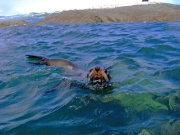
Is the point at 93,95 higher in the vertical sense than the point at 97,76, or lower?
lower

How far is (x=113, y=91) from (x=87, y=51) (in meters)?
4.02

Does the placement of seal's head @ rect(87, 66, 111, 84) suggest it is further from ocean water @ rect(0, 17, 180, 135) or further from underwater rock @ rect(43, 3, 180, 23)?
underwater rock @ rect(43, 3, 180, 23)

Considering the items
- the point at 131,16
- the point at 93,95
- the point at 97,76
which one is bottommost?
the point at 93,95

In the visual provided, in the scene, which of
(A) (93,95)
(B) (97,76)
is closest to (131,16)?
(B) (97,76)

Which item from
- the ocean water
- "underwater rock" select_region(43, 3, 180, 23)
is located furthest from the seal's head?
"underwater rock" select_region(43, 3, 180, 23)

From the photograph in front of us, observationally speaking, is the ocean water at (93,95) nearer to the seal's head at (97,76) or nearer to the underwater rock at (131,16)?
the seal's head at (97,76)

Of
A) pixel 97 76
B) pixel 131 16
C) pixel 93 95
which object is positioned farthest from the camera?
pixel 131 16

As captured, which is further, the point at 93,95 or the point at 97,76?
the point at 97,76

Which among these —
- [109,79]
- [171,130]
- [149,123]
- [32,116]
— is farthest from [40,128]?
[109,79]

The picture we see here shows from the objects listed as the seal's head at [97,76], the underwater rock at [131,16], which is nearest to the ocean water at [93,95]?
the seal's head at [97,76]

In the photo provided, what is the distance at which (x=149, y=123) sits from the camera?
2.51 meters

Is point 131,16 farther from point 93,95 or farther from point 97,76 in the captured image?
point 93,95

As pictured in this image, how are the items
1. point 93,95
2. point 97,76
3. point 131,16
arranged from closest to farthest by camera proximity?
1. point 93,95
2. point 97,76
3. point 131,16

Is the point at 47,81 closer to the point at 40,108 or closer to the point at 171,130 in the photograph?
the point at 40,108
